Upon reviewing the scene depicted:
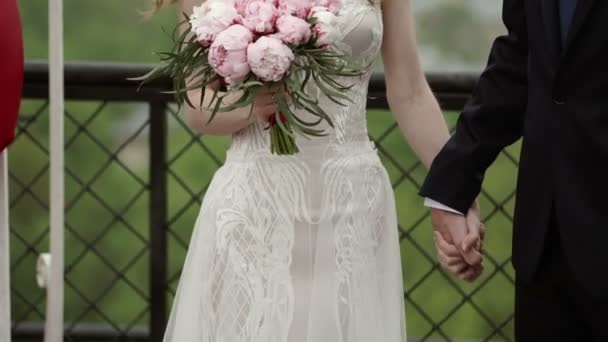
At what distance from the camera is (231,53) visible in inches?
102

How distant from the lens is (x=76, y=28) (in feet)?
26.2

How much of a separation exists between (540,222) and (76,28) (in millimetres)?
5922

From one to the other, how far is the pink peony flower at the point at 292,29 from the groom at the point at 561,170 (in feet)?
1.32

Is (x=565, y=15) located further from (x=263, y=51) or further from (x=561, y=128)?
(x=263, y=51)

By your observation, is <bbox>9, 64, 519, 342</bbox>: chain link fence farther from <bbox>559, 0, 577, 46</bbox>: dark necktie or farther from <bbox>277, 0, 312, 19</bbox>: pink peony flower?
<bbox>559, 0, 577, 46</bbox>: dark necktie

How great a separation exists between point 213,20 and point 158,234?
1.69m

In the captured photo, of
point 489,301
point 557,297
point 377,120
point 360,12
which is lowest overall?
point 489,301

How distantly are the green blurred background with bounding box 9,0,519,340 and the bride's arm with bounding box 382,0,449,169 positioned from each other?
1.35ft

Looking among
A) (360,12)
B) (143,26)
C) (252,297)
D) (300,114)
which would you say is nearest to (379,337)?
(252,297)

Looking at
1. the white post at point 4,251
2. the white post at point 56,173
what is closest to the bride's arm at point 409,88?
the white post at point 56,173

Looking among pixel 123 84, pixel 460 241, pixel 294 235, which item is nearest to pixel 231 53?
pixel 294 235

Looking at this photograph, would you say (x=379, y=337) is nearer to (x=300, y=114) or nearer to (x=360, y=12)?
(x=300, y=114)

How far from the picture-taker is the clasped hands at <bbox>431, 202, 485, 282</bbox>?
2.75m

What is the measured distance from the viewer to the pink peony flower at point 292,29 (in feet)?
8.46
